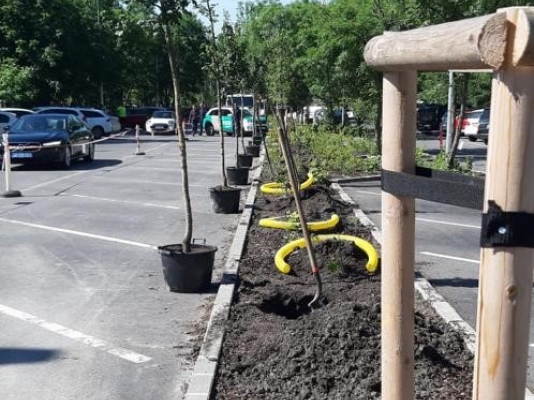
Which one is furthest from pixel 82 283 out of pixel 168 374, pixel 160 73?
pixel 160 73

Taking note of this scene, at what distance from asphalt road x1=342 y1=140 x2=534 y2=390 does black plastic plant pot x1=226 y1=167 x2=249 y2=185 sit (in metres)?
2.52

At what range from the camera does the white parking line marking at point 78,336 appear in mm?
5592

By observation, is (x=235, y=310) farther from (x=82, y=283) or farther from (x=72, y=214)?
(x=72, y=214)

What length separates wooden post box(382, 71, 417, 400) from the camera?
276 centimetres

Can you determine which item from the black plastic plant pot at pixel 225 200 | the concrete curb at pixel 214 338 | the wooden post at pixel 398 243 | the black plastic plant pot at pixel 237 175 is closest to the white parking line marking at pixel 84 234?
the concrete curb at pixel 214 338

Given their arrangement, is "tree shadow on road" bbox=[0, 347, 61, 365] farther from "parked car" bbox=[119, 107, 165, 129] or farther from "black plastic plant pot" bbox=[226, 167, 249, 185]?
"parked car" bbox=[119, 107, 165, 129]

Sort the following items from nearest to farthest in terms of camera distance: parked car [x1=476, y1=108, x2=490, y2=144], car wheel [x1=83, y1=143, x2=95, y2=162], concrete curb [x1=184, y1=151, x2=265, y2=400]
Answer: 1. concrete curb [x1=184, y1=151, x2=265, y2=400]
2. car wheel [x1=83, y1=143, x2=95, y2=162]
3. parked car [x1=476, y1=108, x2=490, y2=144]

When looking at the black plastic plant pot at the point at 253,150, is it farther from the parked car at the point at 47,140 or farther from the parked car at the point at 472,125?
the parked car at the point at 472,125

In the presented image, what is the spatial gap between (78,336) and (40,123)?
1610cm

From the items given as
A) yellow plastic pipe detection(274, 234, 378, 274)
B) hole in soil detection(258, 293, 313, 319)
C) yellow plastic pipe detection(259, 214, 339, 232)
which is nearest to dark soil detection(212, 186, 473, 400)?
hole in soil detection(258, 293, 313, 319)

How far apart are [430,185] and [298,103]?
33133 millimetres

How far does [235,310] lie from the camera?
6418mm

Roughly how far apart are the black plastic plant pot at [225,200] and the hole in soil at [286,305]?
19.7ft

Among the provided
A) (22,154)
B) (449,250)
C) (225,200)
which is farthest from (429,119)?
(449,250)
